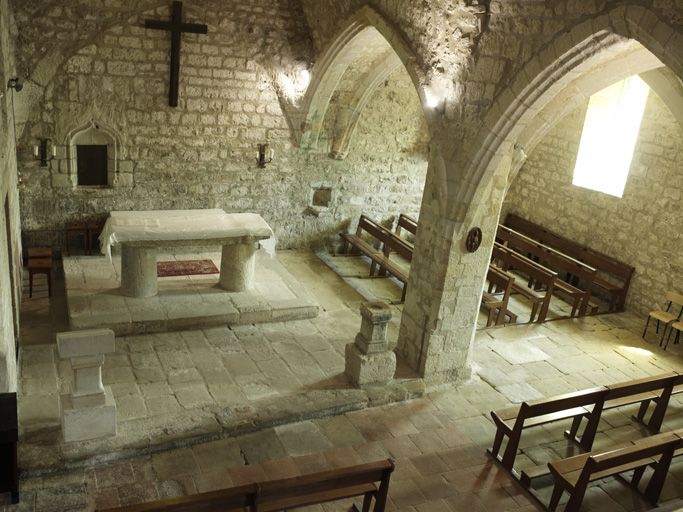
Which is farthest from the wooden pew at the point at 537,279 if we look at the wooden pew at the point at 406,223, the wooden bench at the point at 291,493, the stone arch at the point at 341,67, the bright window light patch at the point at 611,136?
the wooden bench at the point at 291,493

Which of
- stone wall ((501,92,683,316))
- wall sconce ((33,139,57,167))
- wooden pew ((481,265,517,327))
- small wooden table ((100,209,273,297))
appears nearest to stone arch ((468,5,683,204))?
wooden pew ((481,265,517,327))

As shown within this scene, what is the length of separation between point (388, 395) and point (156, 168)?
5.19 m

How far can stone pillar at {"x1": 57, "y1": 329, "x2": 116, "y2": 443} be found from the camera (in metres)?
4.46

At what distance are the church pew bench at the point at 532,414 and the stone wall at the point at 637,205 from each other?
4.02 metres

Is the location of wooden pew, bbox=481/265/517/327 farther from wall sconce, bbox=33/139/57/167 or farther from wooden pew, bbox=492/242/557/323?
→ wall sconce, bbox=33/139/57/167

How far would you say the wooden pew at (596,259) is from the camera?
902cm

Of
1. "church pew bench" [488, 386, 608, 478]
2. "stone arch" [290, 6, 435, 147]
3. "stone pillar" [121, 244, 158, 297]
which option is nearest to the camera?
"church pew bench" [488, 386, 608, 478]

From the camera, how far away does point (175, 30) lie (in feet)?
27.3

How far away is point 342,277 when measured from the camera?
9.34m

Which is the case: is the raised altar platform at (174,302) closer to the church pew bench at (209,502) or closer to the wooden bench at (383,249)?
the wooden bench at (383,249)

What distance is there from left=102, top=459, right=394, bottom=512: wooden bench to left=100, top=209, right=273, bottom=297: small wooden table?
3908 millimetres

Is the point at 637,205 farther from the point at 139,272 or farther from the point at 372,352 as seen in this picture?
the point at 139,272

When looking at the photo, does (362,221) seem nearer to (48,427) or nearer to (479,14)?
(479,14)

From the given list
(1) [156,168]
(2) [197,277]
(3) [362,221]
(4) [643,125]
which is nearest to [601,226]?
(4) [643,125]
